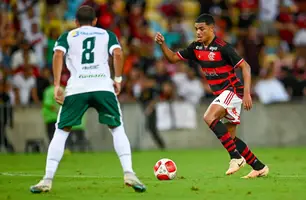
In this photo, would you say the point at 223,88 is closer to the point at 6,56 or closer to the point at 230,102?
the point at 230,102

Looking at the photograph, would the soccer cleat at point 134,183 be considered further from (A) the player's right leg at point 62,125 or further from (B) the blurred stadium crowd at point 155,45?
(B) the blurred stadium crowd at point 155,45

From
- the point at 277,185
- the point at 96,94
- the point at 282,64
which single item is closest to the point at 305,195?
the point at 277,185

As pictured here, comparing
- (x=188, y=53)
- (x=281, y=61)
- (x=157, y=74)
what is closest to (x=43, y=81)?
(x=157, y=74)

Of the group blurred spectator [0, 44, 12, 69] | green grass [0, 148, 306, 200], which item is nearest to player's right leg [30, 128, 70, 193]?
green grass [0, 148, 306, 200]

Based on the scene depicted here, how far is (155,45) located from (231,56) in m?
12.9

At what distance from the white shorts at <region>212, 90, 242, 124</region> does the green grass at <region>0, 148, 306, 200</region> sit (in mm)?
917

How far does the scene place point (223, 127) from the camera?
1240 cm

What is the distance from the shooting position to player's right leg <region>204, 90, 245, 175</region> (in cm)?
Result: 1237

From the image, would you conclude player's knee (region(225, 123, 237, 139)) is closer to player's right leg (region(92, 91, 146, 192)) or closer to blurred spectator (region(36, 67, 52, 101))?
player's right leg (region(92, 91, 146, 192))

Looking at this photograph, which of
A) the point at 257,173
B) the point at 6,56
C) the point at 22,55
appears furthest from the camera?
the point at 6,56

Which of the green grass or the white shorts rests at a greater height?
the white shorts

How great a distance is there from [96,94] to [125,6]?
52.0 ft

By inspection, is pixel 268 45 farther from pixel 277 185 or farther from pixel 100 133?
pixel 277 185

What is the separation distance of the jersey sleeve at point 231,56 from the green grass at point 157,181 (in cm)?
168
